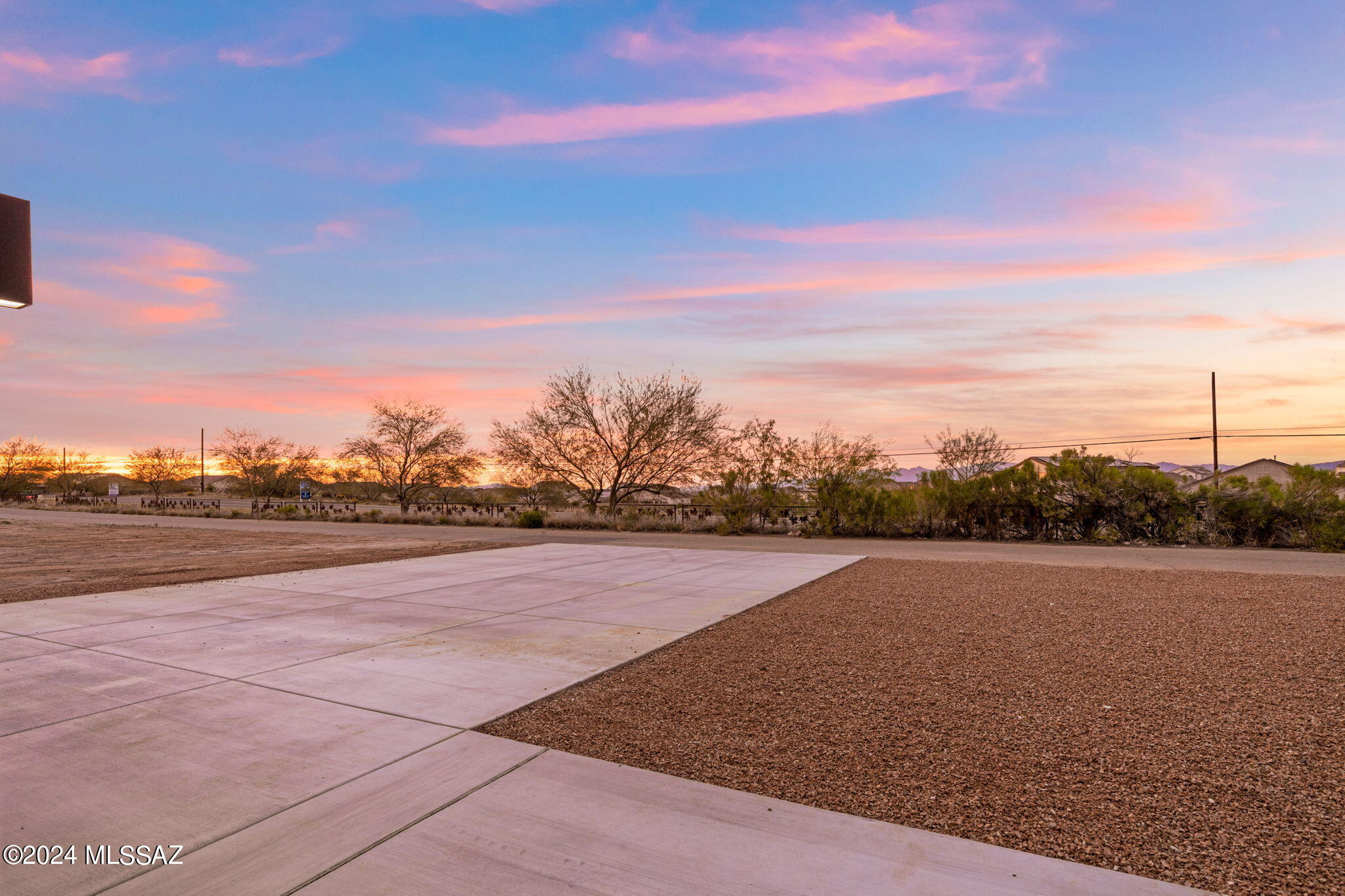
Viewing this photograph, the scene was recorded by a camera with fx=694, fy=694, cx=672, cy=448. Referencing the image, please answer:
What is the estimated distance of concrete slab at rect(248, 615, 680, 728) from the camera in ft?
15.1

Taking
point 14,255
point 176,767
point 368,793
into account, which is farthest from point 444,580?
point 368,793

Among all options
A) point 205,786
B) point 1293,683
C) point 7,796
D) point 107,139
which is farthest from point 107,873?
point 107,139

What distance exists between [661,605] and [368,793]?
17.2 ft

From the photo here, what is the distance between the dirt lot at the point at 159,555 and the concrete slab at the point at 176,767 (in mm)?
6613

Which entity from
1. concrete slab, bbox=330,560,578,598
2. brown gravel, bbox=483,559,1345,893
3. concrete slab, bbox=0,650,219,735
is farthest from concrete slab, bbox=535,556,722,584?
concrete slab, bbox=0,650,219,735

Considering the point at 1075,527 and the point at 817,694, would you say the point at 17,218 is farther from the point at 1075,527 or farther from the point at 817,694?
the point at 1075,527

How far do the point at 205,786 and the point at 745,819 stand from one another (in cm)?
256

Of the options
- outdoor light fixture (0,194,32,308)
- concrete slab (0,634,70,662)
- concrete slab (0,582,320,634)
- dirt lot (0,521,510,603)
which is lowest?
dirt lot (0,521,510,603)

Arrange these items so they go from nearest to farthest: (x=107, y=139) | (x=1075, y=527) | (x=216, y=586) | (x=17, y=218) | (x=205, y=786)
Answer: (x=205, y=786) < (x=17, y=218) < (x=216, y=586) < (x=107, y=139) < (x=1075, y=527)

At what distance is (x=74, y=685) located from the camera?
4.96 metres

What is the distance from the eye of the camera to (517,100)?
45.3 ft

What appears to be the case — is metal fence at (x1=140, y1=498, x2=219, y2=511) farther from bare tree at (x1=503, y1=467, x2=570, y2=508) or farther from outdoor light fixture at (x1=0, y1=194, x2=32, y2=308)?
outdoor light fixture at (x1=0, y1=194, x2=32, y2=308)

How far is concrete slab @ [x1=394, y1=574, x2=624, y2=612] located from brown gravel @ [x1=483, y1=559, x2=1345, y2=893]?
8.52ft

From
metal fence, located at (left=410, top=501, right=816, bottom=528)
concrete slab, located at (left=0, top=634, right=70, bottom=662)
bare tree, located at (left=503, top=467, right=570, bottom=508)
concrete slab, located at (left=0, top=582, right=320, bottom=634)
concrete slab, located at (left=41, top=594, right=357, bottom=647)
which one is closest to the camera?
concrete slab, located at (left=0, top=634, right=70, bottom=662)
